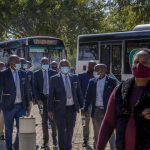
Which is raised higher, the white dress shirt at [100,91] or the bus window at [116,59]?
the bus window at [116,59]

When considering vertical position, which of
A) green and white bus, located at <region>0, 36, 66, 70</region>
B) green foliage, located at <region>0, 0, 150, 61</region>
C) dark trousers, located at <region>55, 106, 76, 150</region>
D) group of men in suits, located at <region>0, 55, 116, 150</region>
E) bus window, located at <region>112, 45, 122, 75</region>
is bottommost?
dark trousers, located at <region>55, 106, 76, 150</region>

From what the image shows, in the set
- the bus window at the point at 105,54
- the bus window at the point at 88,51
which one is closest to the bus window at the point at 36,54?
the bus window at the point at 88,51

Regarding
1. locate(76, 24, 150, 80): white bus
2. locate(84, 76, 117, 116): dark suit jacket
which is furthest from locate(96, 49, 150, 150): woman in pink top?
locate(76, 24, 150, 80): white bus

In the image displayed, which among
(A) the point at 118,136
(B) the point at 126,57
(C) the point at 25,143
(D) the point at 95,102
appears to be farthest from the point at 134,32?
(A) the point at 118,136

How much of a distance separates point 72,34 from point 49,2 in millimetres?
3043

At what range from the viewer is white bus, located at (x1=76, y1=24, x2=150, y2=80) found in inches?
733

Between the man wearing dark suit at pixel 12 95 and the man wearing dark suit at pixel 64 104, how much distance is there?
2.13 feet

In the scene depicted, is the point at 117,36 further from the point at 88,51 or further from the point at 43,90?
the point at 43,90

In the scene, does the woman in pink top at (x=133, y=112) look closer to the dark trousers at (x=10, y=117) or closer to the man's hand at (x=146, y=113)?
the man's hand at (x=146, y=113)

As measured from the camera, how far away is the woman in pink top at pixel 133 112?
445cm

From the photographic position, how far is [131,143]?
14.6 ft

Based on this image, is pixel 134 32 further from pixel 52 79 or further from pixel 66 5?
pixel 66 5

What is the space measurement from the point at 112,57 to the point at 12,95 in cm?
1027

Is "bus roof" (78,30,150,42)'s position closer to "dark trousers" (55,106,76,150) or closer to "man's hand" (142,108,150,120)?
"dark trousers" (55,106,76,150)
